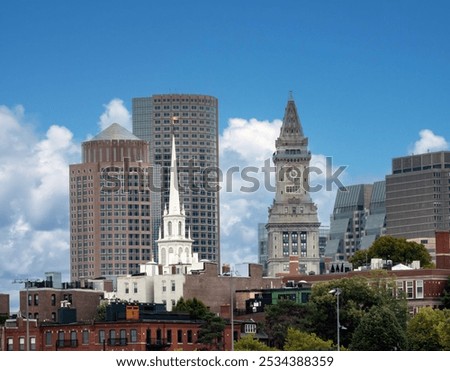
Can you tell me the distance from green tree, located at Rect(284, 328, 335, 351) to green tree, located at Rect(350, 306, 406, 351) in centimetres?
468

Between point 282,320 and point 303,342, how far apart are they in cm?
2229

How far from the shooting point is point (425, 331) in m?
171

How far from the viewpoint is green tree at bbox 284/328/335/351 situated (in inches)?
6619

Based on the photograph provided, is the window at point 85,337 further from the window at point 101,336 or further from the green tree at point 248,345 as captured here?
the green tree at point 248,345

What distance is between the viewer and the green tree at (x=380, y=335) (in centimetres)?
16038

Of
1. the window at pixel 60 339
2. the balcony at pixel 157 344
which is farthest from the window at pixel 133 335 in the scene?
the window at pixel 60 339

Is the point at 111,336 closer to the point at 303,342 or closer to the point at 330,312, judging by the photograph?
the point at 303,342

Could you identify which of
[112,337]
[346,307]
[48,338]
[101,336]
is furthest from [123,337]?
[346,307]

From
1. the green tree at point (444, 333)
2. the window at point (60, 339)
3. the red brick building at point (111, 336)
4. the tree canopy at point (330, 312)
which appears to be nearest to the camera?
the green tree at point (444, 333)

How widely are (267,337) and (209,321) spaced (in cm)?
967

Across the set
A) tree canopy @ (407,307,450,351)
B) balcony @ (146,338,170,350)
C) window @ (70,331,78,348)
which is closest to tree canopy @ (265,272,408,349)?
tree canopy @ (407,307,450,351)

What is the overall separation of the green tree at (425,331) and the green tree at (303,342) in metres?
7.37
